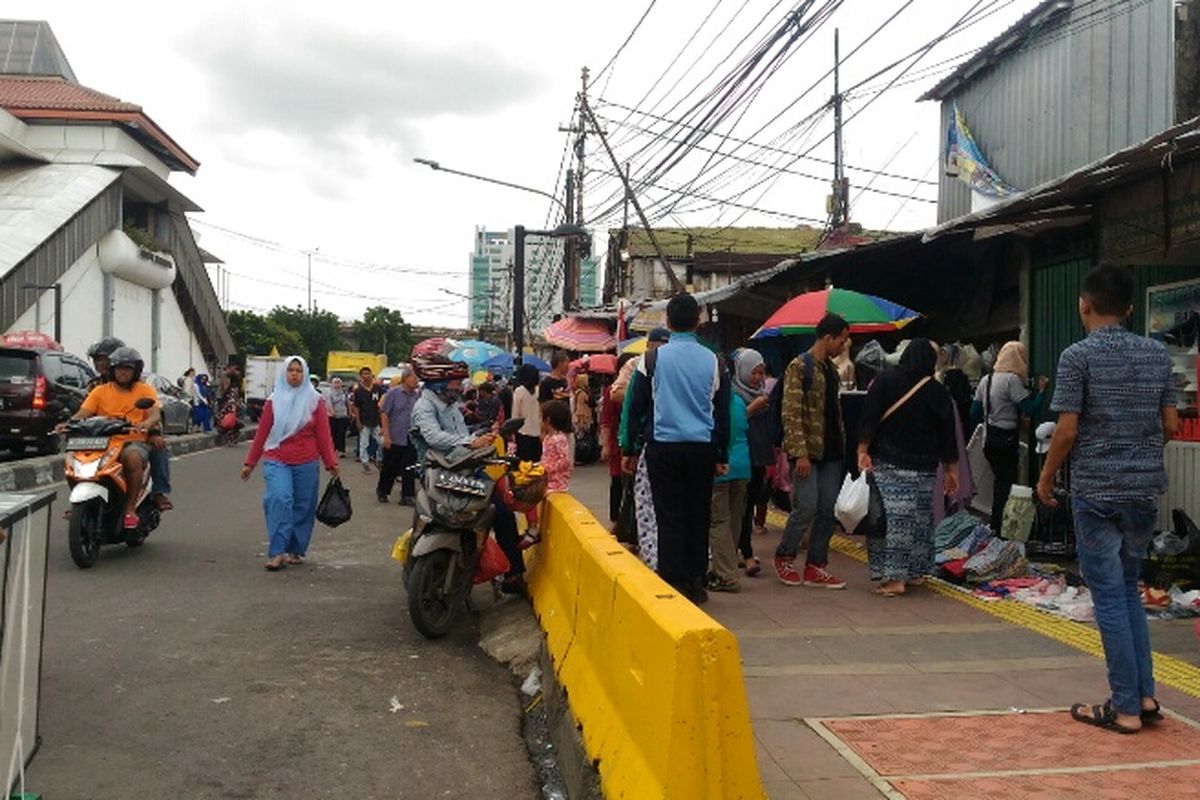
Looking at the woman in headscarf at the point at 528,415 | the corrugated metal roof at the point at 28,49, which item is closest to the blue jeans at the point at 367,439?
the woman in headscarf at the point at 528,415

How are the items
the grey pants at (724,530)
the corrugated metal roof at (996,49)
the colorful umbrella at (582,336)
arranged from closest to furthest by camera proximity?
the grey pants at (724,530) → the corrugated metal roof at (996,49) → the colorful umbrella at (582,336)

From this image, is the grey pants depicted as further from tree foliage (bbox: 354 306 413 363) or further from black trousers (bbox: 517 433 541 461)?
tree foliage (bbox: 354 306 413 363)

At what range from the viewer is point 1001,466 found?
9.06 metres

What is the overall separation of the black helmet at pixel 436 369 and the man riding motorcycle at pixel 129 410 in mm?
2839

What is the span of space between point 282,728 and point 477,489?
196cm

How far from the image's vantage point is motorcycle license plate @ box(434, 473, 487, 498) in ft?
20.7

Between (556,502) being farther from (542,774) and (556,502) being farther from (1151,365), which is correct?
(1151,365)

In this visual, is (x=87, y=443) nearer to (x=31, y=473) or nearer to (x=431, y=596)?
(x=431, y=596)

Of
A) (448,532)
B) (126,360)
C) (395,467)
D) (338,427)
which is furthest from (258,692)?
(338,427)

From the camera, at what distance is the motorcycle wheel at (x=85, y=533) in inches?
319

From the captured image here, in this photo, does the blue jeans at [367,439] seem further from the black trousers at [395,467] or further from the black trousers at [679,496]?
the black trousers at [679,496]

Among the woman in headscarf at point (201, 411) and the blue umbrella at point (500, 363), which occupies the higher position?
the blue umbrella at point (500, 363)

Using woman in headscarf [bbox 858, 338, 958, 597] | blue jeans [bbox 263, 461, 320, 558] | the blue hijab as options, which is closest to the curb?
blue jeans [bbox 263, 461, 320, 558]

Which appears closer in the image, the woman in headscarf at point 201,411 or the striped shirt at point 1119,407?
the striped shirt at point 1119,407
